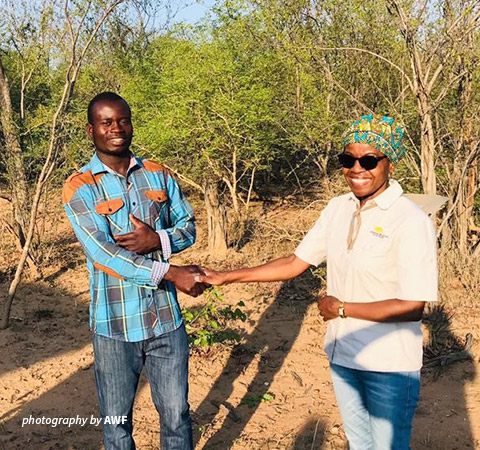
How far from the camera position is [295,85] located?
10.4 m

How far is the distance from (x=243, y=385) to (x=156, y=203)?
2.60 metres

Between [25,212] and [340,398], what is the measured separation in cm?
689

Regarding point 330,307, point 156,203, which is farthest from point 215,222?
point 330,307

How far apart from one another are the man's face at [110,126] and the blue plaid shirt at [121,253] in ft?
0.31

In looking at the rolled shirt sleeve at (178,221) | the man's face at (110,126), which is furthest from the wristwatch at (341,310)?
the man's face at (110,126)

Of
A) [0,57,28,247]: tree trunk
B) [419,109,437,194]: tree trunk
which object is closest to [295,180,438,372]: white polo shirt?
[419,109,437,194]: tree trunk

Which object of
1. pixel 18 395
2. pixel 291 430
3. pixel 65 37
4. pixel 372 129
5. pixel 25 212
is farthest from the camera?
pixel 25 212

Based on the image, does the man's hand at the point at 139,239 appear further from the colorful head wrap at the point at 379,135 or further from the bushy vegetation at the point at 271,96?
the bushy vegetation at the point at 271,96

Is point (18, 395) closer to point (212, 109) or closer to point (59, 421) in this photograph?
point (59, 421)

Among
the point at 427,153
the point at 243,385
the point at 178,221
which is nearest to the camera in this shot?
the point at 178,221

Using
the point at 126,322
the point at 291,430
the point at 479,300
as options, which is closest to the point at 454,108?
the point at 479,300

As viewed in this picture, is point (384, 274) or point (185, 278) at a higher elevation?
point (384, 274)

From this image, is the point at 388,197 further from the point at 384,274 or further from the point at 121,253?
the point at 121,253

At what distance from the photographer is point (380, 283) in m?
1.97
